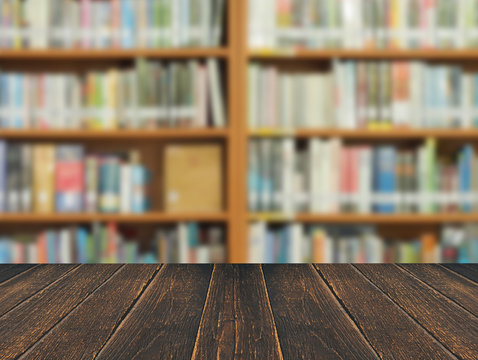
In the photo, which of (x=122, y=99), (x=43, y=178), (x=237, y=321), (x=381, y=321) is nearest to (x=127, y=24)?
(x=122, y=99)

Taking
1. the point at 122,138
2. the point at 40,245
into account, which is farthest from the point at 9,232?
the point at 122,138

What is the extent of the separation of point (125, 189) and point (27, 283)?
3.43ft

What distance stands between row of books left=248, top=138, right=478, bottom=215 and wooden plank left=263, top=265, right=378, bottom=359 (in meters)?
0.94

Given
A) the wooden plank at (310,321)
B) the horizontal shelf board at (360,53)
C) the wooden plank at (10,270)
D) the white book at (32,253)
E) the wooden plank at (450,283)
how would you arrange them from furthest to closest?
the white book at (32,253)
the horizontal shelf board at (360,53)
the wooden plank at (10,270)
the wooden plank at (450,283)
the wooden plank at (310,321)

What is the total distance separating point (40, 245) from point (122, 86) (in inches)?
32.8

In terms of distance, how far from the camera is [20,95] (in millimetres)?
2213

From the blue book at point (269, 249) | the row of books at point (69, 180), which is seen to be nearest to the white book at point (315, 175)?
the blue book at point (269, 249)

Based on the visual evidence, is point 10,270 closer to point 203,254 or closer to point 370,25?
point 203,254

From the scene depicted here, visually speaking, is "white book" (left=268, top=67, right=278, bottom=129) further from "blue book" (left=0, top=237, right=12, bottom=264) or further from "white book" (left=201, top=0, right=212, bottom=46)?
"blue book" (left=0, top=237, right=12, bottom=264)

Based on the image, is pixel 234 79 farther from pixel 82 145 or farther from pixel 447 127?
pixel 447 127

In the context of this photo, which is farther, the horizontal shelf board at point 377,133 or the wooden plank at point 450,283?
the horizontal shelf board at point 377,133

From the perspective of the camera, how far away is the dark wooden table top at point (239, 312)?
2.69 ft

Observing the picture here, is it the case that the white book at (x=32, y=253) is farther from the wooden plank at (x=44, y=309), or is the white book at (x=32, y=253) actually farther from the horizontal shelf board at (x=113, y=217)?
the wooden plank at (x=44, y=309)

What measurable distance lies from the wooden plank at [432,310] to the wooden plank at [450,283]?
2 cm
